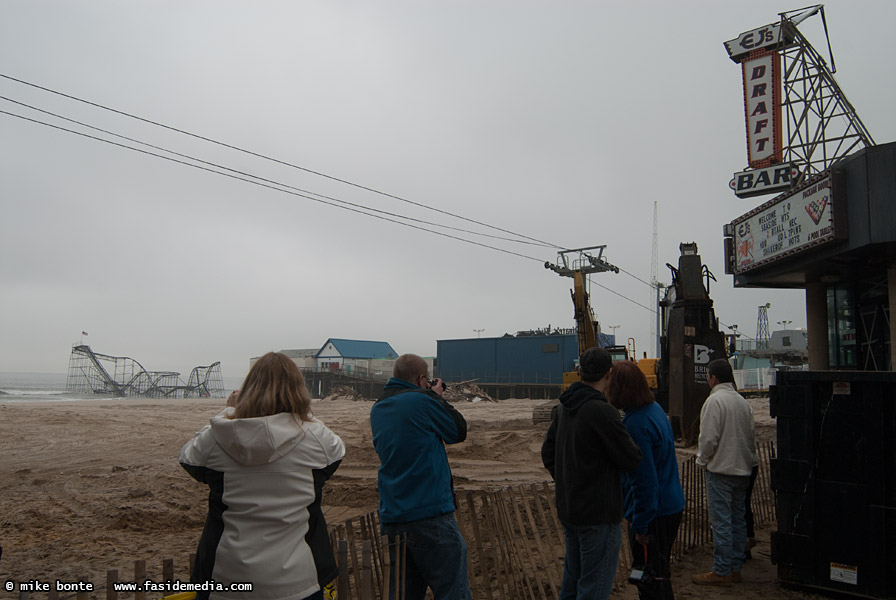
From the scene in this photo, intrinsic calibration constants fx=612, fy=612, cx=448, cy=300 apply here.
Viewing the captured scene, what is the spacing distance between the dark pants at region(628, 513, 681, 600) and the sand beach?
148 centimetres

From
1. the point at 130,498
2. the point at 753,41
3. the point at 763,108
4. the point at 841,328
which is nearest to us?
the point at 130,498

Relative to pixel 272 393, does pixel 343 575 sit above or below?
below

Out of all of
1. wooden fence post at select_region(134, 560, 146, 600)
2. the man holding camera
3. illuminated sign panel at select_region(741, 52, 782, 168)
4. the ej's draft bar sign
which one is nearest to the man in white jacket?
the man holding camera

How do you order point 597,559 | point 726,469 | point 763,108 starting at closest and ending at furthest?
point 597,559
point 726,469
point 763,108

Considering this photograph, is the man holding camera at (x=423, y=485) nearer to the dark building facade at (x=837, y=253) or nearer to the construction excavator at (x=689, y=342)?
the dark building facade at (x=837, y=253)

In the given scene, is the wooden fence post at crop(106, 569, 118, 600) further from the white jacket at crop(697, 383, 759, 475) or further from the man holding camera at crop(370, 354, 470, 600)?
the white jacket at crop(697, 383, 759, 475)

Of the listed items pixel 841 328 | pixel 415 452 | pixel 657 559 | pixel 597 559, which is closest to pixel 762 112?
pixel 841 328

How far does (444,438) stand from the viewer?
3527 mm

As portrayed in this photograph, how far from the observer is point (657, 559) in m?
3.86

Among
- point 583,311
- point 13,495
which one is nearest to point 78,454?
point 13,495

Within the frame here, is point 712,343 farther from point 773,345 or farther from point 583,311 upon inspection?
point 773,345

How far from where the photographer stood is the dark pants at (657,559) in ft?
12.6

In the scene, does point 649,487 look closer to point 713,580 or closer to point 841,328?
point 713,580

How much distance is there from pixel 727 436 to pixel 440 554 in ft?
10.1
